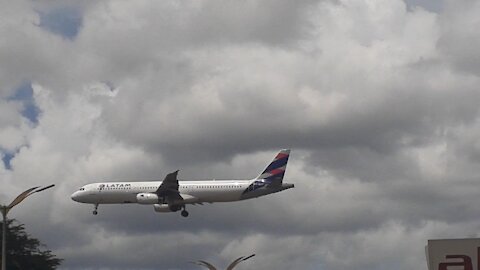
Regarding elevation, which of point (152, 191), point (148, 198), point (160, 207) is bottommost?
point (160, 207)

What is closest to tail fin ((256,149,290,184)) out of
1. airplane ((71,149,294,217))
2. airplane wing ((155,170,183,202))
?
airplane ((71,149,294,217))

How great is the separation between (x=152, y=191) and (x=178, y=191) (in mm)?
4694

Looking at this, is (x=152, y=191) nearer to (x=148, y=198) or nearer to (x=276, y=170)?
(x=148, y=198)

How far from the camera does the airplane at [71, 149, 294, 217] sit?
439 ft

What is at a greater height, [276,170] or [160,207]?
[276,170]

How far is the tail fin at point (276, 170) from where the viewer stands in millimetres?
137000

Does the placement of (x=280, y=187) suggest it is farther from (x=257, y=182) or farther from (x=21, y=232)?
(x=21, y=232)

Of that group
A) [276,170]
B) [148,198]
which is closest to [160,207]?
[148,198]

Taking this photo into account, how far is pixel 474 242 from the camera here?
32.8 meters

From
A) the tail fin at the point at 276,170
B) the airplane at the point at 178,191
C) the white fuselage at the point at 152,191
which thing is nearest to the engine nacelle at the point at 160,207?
the airplane at the point at 178,191

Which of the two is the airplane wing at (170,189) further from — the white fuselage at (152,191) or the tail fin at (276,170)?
the tail fin at (276,170)

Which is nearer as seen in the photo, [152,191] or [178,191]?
[178,191]

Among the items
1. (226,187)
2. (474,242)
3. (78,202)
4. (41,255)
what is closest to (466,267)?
(474,242)

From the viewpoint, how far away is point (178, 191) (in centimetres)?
13525
